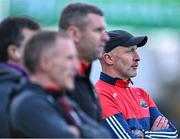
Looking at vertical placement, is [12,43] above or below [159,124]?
above

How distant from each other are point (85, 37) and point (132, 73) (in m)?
1.64

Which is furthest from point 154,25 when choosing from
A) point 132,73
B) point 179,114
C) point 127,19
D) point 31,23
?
point 31,23

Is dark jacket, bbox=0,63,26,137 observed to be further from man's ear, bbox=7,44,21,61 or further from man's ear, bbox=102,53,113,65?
man's ear, bbox=102,53,113,65

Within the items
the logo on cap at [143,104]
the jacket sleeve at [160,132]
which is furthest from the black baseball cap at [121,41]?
the jacket sleeve at [160,132]

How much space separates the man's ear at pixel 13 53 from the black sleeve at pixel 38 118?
0.77m

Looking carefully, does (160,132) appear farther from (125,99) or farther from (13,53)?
(13,53)

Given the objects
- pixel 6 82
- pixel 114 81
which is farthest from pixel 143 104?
pixel 6 82

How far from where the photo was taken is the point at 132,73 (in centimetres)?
665

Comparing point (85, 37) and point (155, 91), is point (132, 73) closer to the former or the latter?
point (85, 37)

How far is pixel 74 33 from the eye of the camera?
5.11 m

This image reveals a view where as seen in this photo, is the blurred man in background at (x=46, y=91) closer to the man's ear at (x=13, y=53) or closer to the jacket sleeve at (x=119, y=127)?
the man's ear at (x=13, y=53)

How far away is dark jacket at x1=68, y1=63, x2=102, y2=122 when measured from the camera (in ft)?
16.3

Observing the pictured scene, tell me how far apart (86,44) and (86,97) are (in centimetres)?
31

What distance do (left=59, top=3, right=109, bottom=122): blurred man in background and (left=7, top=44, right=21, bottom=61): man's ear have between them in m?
0.32
